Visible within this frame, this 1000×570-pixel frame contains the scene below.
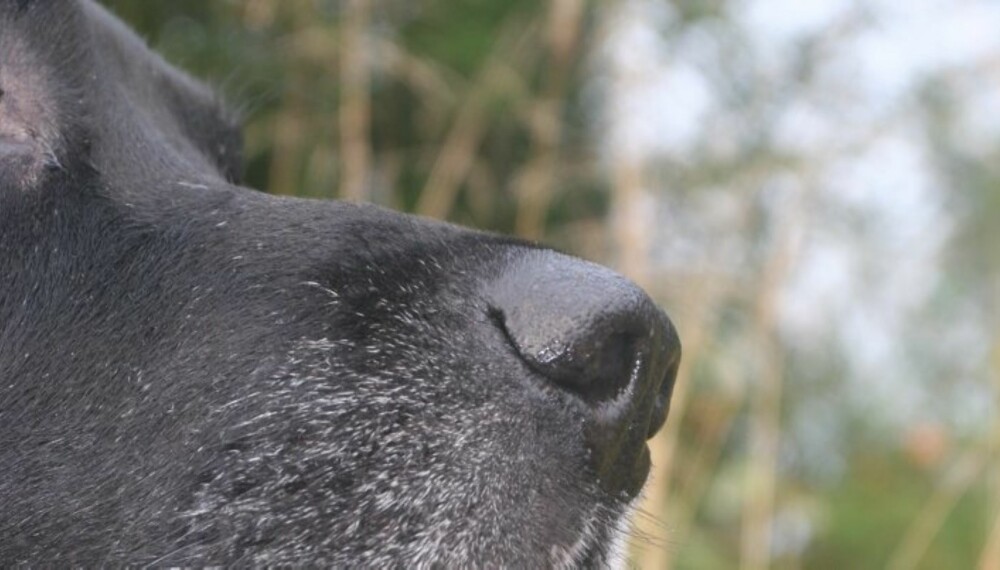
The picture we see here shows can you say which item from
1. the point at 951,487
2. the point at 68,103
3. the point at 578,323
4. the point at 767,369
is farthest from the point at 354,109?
the point at 578,323

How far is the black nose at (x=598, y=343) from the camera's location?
6.37 ft

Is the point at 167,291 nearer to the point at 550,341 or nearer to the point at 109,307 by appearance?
the point at 109,307

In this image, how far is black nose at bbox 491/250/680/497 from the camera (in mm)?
1942

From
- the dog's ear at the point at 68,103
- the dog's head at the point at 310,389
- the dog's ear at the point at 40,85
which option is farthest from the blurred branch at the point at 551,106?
the dog's head at the point at 310,389

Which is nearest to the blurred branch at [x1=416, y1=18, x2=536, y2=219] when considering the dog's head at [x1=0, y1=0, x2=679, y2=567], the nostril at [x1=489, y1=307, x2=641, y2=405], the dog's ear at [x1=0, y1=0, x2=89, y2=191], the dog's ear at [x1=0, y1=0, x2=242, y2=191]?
the dog's ear at [x1=0, y1=0, x2=242, y2=191]

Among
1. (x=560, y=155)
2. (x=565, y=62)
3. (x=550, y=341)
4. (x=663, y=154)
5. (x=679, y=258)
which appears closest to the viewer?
(x=550, y=341)

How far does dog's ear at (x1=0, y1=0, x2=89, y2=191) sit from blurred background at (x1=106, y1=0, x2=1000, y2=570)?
3.67ft

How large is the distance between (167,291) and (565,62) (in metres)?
2.97

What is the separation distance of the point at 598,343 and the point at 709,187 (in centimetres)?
433

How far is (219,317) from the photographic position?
205 centimetres

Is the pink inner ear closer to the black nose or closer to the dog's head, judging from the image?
the dog's head

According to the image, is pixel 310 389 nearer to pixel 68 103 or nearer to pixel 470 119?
pixel 68 103

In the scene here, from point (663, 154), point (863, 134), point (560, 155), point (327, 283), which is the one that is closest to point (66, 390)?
point (327, 283)

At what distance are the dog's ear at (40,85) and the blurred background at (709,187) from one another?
1120 millimetres
